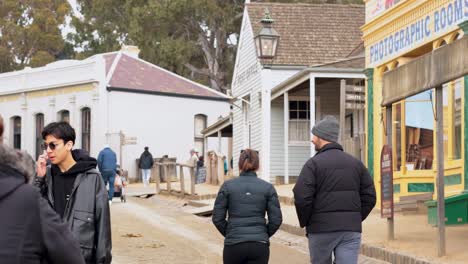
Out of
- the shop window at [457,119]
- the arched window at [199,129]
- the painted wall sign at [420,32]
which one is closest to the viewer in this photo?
the painted wall sign at [420,32]

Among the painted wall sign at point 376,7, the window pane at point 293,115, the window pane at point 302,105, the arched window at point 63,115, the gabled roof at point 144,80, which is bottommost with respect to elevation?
the window pane at point 293,115

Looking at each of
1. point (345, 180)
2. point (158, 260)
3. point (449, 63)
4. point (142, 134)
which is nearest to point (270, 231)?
point (345, 180)

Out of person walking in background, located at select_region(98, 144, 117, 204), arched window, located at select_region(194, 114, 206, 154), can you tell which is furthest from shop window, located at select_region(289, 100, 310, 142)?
arched window, located at select_region(194, 114, 206, 154)

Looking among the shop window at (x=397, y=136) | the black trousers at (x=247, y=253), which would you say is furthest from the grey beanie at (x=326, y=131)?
the shop window at (x=397, y=136)

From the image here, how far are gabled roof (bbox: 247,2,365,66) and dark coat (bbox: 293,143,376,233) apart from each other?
2408 centimetres

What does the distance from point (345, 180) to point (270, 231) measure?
1007mm

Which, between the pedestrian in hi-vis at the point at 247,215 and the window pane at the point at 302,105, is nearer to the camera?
the pedestrian in hi-vis at the point at 247,215

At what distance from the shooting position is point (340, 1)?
59.2 m

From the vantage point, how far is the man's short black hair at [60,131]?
7094mm

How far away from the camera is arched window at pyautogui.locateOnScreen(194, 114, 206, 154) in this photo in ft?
163

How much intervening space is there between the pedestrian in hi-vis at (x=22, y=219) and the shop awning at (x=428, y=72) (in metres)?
8.77

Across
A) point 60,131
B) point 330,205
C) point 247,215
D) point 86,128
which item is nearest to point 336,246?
point 330,205

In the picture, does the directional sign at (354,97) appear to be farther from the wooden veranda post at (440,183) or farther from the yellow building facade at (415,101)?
the wooden veranda post at (440,183)

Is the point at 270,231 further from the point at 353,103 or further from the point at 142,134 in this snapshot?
the point at 142,134
